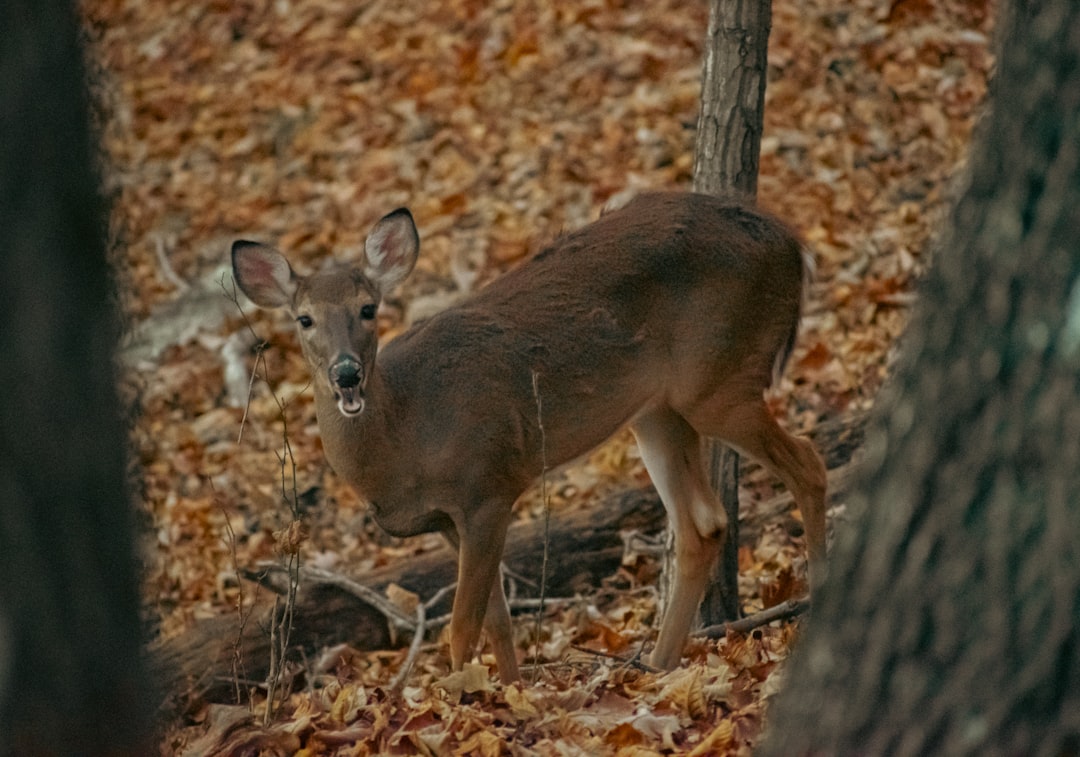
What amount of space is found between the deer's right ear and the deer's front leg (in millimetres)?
1227

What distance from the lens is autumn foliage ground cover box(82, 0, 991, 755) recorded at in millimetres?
8844

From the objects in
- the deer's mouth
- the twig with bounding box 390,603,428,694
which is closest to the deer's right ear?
the deer's mouth

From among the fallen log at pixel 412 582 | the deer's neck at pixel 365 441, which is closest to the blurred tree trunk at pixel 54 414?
the deer's neck at pixel 365 441

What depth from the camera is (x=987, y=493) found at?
2688mm

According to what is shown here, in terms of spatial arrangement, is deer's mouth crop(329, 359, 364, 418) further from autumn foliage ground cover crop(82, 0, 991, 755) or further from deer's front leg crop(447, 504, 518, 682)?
autumn foliage ground cover crop(82, 0, 991, 755)

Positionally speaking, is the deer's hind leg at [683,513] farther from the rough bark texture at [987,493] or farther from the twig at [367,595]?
the rough bark texture at [987,493]

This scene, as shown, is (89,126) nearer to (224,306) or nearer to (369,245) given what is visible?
(369,245)

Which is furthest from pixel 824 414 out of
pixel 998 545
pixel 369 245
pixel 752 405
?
pixel 998 545

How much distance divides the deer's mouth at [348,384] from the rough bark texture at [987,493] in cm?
339

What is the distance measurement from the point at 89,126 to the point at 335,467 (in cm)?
354

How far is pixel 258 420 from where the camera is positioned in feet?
33.3

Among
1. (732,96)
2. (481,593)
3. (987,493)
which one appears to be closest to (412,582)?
(481,593)

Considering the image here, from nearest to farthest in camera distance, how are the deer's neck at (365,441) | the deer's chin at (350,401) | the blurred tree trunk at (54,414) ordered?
the blurred tree trunk at (54,414), the deer's chin at (350,401), the deer's neck at (365,441)

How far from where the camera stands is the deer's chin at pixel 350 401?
6.07 meters
